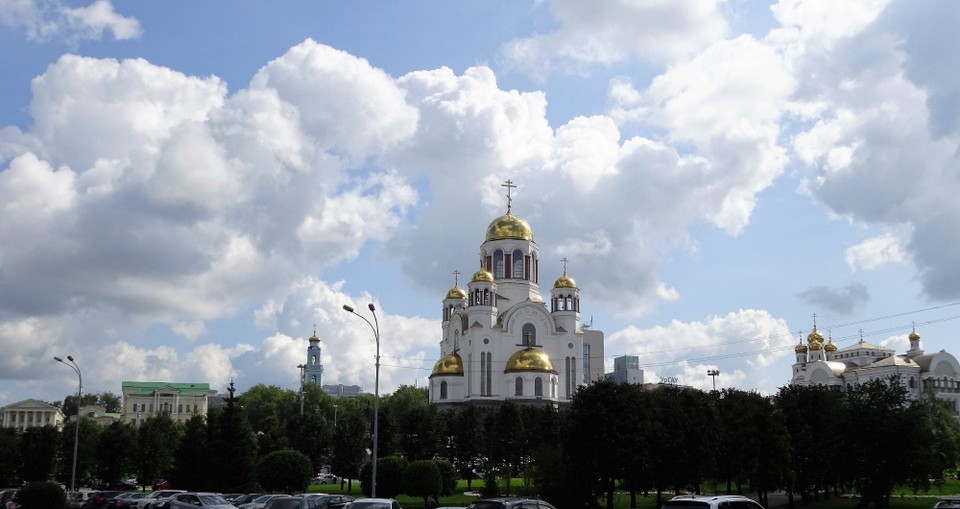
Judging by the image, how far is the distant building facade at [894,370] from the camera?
303ft

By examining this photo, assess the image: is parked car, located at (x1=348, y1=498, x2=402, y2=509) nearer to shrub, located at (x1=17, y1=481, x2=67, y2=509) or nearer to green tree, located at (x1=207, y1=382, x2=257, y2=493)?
shrub, located at (x1=17, y1=481, x2=67, y2=509)

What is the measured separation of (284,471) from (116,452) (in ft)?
60.7

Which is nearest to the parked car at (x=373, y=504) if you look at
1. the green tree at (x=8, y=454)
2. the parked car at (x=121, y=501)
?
the parked car at (x=121, y=501)

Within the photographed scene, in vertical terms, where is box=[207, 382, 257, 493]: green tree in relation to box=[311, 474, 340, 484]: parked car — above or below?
above

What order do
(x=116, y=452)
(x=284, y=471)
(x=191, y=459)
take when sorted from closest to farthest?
(x=191, y=459)
(x=284, y=471)
(x=116, y=452)

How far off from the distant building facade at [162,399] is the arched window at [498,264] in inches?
2116

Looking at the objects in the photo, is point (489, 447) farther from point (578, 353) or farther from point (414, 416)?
point (578, 353)

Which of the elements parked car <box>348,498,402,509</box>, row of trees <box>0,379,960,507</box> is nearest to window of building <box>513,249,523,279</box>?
row of trees <box>0,379,960,507</box>

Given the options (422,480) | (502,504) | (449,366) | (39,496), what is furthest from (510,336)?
(502,504)

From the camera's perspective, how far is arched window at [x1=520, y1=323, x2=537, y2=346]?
8188cm

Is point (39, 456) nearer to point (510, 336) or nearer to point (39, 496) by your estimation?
point (39, 496)

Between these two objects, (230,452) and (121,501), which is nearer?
(121,501)

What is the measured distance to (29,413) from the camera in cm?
12344

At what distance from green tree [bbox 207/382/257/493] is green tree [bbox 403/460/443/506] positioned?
8.01 meters
